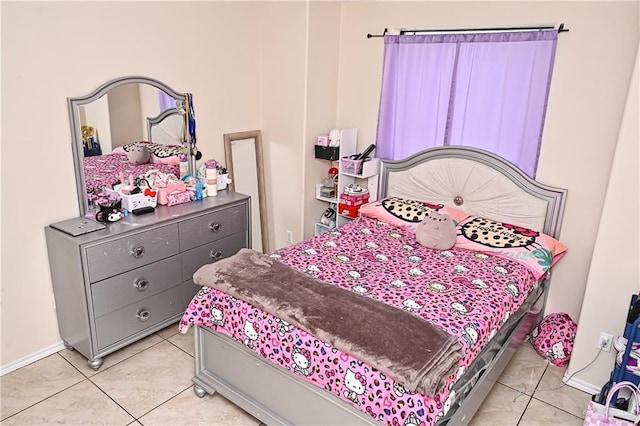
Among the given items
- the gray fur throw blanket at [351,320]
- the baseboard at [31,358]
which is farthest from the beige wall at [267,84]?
the gray fur throw blanket at [351,320]

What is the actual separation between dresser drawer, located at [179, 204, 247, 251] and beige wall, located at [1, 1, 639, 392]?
0.64m

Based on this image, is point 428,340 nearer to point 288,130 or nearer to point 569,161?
point 569,161

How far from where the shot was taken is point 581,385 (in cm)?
275

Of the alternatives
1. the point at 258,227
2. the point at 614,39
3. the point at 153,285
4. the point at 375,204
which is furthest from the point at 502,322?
the point at 258,227

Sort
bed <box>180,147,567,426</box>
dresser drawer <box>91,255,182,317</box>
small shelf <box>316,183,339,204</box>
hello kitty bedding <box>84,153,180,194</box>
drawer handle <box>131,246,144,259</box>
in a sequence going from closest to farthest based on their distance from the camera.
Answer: bed <box>180,147,567,426</box> → dresser drawer <box>91,255,182,317</box> → drawer handle <box>131,246,144,259</box> → hello kitty bedding <box>84,153,180,194</box> → small shelf <box>316,183,339,204</box>

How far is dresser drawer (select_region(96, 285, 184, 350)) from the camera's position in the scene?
9.04ft

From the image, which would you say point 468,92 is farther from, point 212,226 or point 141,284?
point 141,284

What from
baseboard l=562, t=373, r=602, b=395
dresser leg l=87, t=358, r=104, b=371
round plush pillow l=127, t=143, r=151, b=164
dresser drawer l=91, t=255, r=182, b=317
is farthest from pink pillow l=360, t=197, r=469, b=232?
dresser leg l=87, t=358, r=104, b=371

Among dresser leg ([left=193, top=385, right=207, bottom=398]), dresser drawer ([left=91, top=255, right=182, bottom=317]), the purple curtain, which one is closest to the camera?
dresser leg ([left=193, top=385, right=207, bottom=398])

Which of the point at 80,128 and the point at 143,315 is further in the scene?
the point at 143,315

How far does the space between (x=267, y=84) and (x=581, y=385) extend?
10.3ft

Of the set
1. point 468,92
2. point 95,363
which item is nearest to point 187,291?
point 95,363

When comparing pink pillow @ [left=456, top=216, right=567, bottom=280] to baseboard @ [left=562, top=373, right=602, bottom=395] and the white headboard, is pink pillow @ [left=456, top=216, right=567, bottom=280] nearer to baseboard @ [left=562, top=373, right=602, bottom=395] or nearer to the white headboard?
the white headboard

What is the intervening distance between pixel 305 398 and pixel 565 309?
6.80 ft
